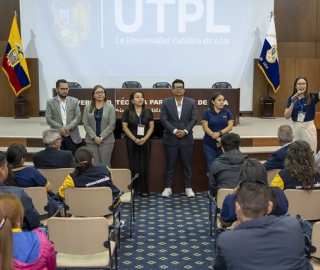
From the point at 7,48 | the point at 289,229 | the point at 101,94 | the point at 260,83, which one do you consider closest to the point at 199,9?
the point at 260,83

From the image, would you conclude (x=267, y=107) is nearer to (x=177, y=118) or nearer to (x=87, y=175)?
(x=177, y=118)

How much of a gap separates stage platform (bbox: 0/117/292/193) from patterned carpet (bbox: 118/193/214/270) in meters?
0.38

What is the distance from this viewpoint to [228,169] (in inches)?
165

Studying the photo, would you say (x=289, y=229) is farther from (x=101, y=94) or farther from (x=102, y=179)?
(x=101, y=94)

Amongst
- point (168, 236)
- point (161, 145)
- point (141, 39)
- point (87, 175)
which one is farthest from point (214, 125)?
point (141, 39)

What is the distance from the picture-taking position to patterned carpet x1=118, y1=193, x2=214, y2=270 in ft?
13.4

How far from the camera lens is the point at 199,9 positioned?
1012 cm

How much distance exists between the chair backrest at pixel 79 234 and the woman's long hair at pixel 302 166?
156 cm

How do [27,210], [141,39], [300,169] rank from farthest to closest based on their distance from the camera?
[141,39]
[300,169]
[27,210]

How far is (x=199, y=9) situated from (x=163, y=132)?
4.58 meters

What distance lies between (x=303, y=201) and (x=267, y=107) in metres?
7.10

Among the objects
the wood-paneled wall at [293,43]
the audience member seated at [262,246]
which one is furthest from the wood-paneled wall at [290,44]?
the audience member seated at [262,246]

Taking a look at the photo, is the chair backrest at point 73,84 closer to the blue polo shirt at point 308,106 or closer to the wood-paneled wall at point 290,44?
the wood-paneled wall at point 290,44

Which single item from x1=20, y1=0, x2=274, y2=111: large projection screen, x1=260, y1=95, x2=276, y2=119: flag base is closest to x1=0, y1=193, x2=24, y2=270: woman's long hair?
x1=20, y1=0, x2=274, y2=111: large projection screen
